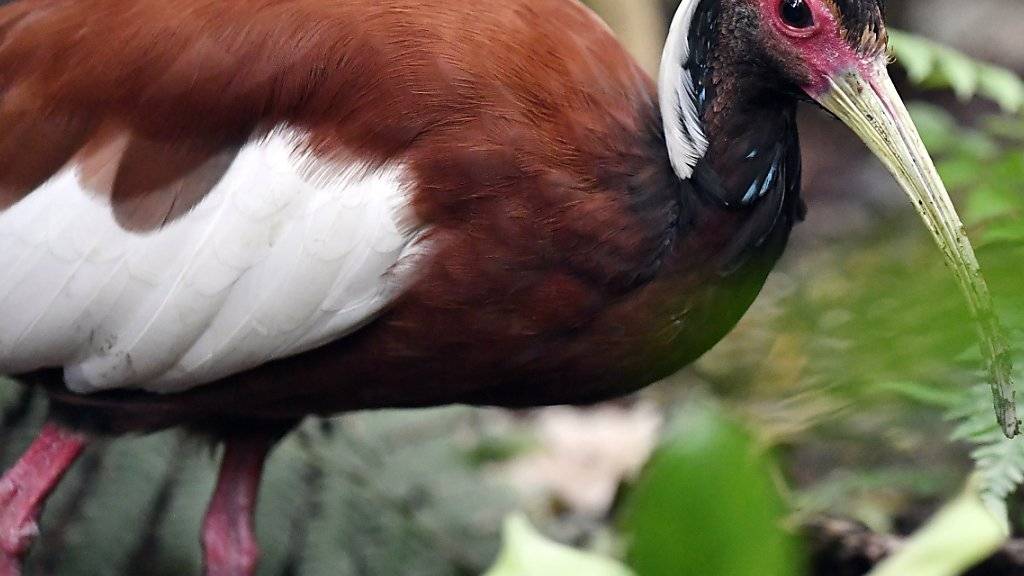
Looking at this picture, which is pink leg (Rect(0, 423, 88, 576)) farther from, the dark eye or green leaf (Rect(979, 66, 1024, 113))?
green leaf (Rect(979, 66, 1024, 113))

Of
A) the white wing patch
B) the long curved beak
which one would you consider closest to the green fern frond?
the long curved beak

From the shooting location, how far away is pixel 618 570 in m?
0.95

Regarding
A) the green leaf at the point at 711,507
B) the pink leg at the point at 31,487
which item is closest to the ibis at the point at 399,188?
the pink leg at the point at 31,487

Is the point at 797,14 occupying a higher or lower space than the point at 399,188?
higher

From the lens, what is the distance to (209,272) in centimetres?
182

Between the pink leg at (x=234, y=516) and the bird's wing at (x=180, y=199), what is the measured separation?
335mm

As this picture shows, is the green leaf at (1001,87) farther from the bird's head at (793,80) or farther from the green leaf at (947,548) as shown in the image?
the green leaf at (947,548)

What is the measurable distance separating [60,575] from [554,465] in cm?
129

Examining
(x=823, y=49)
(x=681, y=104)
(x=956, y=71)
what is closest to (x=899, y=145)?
(x=823, y=49)

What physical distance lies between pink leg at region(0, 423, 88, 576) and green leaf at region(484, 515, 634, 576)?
128 centimetres

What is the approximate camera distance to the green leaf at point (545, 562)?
0.96 m

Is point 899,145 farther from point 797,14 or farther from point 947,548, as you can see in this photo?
point 947,548

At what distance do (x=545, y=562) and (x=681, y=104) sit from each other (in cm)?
95

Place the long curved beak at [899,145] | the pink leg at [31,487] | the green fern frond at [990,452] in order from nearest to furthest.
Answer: the green fern frond at [990,452]
the long curved beak at [899,145]
the pink leg at [31,487]
